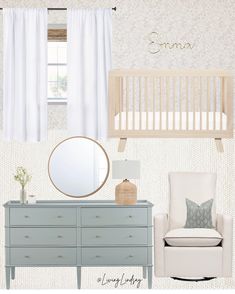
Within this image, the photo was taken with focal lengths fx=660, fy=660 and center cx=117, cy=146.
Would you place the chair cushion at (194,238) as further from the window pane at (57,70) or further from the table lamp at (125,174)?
the window pane at (57,70)

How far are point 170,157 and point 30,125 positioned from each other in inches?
54.2

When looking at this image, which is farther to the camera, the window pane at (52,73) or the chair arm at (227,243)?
the window pane at (52,73)

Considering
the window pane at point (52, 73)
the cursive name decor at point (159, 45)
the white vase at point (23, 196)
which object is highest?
the cursive name decor at point (159, 45)

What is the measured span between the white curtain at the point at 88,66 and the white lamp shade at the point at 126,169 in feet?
1.36

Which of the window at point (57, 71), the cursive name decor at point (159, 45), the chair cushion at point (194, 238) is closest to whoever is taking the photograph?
the chair cushion at point (194, 238)

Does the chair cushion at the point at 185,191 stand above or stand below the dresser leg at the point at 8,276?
above

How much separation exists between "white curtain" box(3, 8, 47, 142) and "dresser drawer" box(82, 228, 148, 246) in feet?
3.52

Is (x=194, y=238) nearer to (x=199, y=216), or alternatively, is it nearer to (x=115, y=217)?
(x=199, y=216)

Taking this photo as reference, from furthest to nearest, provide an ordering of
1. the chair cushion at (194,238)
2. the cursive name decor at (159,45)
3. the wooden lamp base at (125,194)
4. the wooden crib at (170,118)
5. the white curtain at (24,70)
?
the cursive name decor at (159,45), the white curtain at (24,70), the wooden lamp base at (125,194), the chair cushion at (194,238), the wooden crib at (170,118)

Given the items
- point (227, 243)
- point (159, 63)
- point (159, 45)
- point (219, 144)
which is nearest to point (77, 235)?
point (227, 243)

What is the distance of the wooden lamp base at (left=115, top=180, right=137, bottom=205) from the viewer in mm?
6016

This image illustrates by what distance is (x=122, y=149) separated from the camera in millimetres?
6258

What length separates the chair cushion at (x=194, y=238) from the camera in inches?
228

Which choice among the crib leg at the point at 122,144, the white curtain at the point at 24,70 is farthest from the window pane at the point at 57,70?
the crib leg at the point at 122,144
